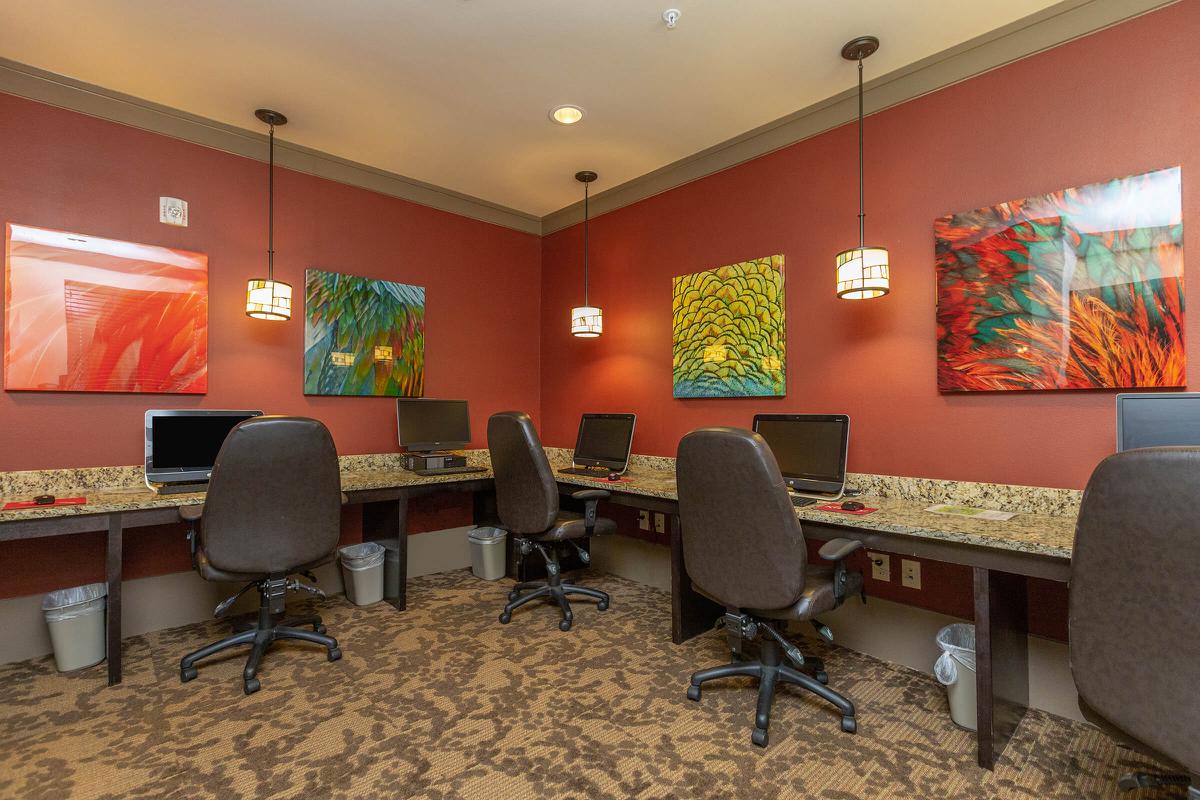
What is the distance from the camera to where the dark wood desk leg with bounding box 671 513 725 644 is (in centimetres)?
295

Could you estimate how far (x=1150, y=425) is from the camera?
1925mm

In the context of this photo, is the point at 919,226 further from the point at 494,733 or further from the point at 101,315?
the point at 101,315

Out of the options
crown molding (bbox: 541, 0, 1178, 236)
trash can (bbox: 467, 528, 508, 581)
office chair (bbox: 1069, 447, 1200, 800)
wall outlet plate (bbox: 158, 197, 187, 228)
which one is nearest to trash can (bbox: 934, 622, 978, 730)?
office chair (bbox: 1069, 447, 1200, 800)

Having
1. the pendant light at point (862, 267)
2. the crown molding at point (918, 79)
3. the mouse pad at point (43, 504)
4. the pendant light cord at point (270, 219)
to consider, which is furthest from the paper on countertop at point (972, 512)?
the pendant light cord at point (270, 219)

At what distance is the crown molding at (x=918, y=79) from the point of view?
229cm

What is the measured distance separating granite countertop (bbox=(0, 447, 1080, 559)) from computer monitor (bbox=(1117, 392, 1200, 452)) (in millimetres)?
395

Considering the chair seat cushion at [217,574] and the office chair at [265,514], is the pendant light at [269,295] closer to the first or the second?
the office chair at [265,514]

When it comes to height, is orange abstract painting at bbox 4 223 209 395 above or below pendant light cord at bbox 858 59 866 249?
below

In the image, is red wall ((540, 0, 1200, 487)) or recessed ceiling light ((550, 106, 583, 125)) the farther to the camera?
recessed ceiling light ((550, 106, 583, 125))

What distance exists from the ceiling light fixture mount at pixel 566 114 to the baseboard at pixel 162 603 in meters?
2.99

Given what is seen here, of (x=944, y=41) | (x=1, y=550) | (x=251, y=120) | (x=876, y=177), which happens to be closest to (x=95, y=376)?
(x=1, y=550)

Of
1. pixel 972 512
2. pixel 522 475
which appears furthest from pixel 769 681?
pixel 522 475

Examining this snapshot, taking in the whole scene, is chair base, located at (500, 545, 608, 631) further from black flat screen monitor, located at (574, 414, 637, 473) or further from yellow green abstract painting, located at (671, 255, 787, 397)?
yellow green abstract painting, located at (671, 255, 787, 397)

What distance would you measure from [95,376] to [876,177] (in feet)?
13.9
